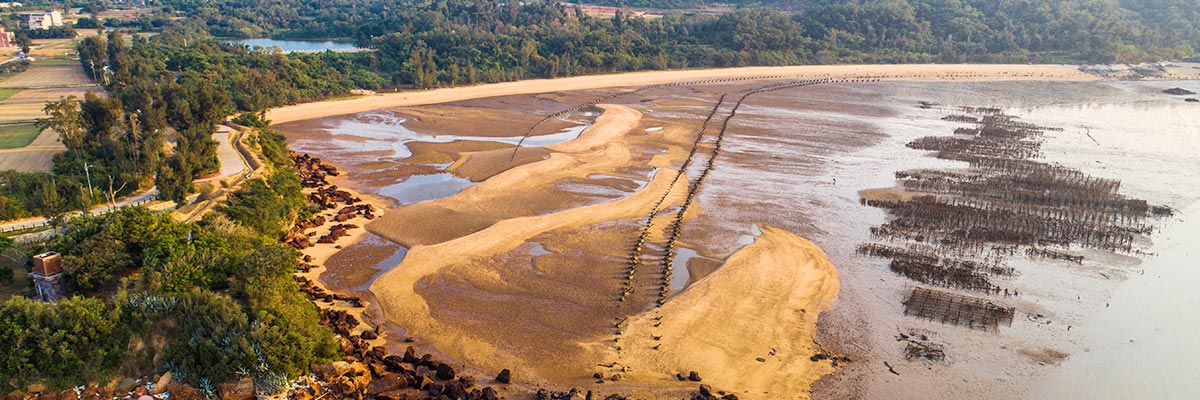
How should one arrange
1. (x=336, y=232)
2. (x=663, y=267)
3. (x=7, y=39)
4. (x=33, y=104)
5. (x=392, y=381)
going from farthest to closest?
(x=7, y=39), (x=33, y=104), (x=336, y=232), (x=663, y=267), (x=392, y=381)

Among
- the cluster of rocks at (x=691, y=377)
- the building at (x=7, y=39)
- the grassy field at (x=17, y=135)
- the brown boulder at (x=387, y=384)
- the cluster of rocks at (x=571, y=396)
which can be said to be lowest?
the brown boulder at (x=387, y=384)

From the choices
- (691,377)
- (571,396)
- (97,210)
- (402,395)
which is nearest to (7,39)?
(97,210)

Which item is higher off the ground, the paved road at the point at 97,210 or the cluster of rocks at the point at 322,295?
the paved road at the point at 97,210

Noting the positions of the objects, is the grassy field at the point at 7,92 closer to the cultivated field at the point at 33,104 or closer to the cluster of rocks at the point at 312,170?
the cultivated field at the point at 33,104

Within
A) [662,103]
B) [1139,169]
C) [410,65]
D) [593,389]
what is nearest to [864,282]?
[593,389]

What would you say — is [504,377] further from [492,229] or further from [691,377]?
[492,229]

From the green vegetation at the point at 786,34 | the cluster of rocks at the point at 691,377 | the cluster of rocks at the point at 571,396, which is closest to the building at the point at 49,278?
A: the cluster of rocks at the point at 571,396

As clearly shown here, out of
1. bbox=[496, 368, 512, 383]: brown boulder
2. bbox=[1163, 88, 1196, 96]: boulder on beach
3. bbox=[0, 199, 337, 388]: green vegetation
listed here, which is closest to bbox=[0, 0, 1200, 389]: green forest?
bbox=[0, 199, 337, 388]: green vegetation

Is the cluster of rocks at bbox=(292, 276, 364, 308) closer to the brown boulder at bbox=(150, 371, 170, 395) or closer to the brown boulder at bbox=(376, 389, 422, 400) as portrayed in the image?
the brown boulder at bbox=(376, 389, 422, 400)
